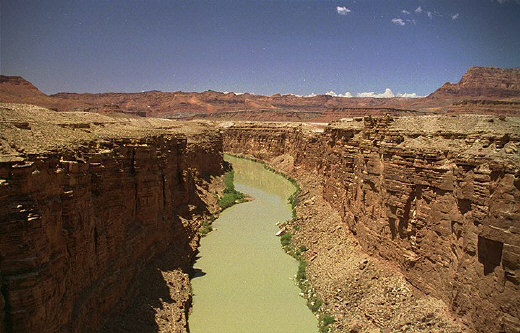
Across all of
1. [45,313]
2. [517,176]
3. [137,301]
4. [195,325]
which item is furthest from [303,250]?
[45,313]

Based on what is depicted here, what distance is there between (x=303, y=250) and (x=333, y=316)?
6854mm

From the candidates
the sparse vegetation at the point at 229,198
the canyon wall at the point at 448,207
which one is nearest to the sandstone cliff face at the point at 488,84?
the sparse vegetation at the point at 229,198

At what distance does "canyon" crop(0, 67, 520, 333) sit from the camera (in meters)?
8.32

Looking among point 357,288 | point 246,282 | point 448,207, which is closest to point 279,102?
point 246,282

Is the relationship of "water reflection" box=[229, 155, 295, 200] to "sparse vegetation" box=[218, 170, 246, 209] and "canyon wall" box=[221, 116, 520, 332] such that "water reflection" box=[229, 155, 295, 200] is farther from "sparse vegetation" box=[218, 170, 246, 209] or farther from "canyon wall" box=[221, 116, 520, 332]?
"canyon wall" box=[221, 116, 520, 332]

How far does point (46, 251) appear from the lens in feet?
27.5

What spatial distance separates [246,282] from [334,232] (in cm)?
580

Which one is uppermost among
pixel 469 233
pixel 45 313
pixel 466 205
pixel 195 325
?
pixel 466 205

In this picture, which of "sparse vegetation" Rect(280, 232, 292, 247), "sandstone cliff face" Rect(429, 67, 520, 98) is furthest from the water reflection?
"sandstone cliff face" Rect(429, 67, 520, 98)

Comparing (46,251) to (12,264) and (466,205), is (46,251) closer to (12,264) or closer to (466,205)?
(12,264)

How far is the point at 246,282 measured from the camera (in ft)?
61.0

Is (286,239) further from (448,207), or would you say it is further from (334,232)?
(448,207)

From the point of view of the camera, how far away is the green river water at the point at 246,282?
15336 mm

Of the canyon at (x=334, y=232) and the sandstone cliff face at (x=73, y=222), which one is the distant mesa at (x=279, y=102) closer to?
the canyon at (x=334, y=232)
